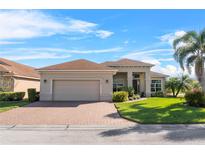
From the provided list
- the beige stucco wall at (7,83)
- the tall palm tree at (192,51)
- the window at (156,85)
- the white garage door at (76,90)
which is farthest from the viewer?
the window at (156,85)

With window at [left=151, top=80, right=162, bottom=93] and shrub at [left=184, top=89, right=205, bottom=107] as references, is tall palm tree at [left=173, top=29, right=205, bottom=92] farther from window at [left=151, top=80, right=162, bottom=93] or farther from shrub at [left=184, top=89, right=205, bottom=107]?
window at [left=151, top=80, right=162, bottom=93]

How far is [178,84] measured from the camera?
29484 mm

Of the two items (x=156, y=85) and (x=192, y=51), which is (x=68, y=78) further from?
(x=156, y=85)

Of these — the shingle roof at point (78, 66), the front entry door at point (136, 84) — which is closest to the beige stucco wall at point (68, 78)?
the shingle roof at point (78, 66)

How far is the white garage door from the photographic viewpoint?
20484 millimetres

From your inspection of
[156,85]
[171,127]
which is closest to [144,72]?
[156,85]

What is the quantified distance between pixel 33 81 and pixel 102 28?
18879 millimetres

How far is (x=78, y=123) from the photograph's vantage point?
33.8 feet

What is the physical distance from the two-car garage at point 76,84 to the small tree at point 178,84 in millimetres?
12606

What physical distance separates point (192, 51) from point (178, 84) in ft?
41.4

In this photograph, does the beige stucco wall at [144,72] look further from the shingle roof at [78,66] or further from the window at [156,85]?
the shingle roof at [78,66]

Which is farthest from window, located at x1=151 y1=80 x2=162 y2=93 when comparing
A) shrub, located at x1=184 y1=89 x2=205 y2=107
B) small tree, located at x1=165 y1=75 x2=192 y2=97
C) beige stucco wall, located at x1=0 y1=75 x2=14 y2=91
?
beige stucco wall, located at x1=0 y1=75 x2=14 y2=91

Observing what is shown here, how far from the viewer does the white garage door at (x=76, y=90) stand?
20484 millimetres
